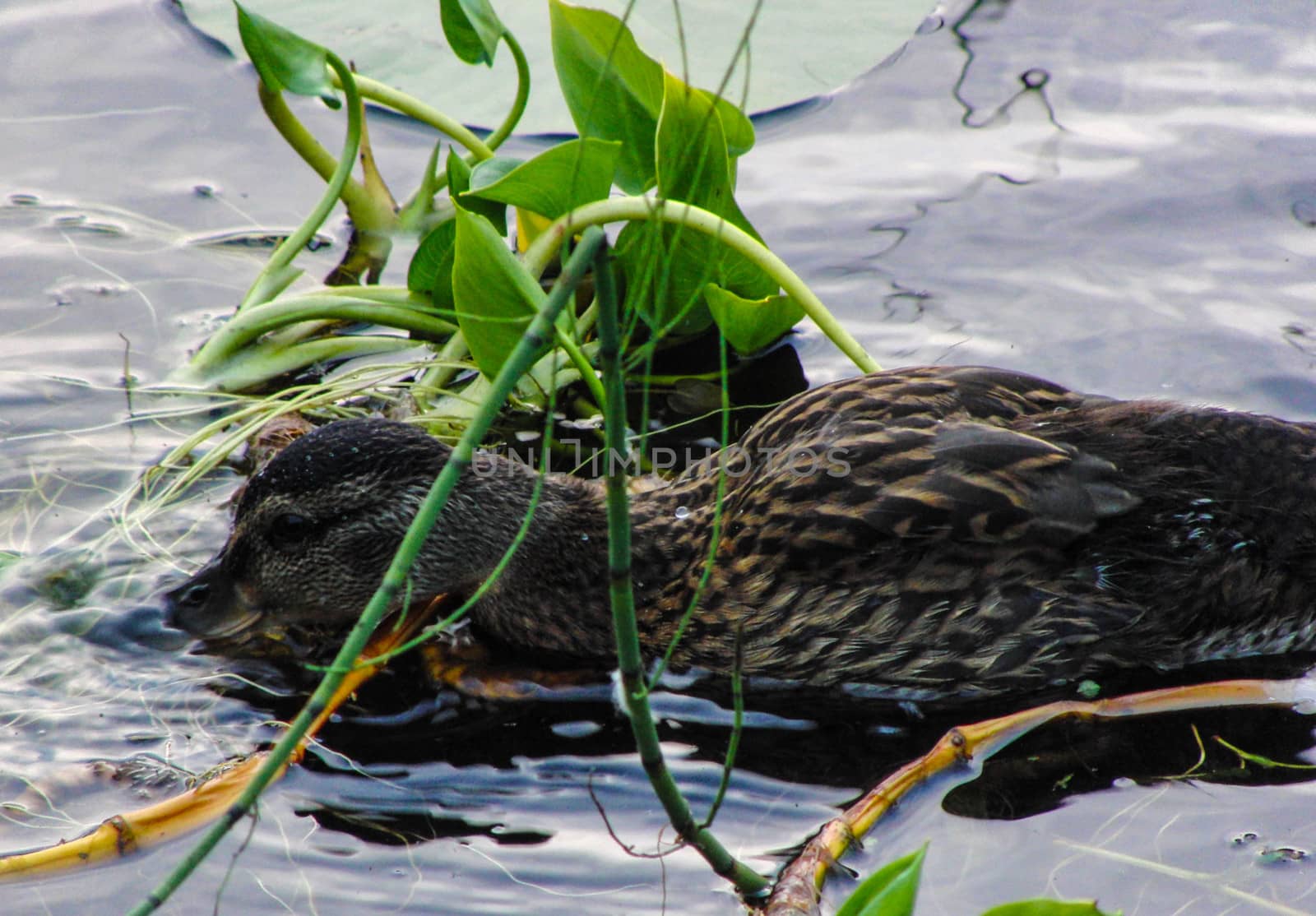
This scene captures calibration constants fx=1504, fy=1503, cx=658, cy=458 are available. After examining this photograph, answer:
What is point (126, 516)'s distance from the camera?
624 cm

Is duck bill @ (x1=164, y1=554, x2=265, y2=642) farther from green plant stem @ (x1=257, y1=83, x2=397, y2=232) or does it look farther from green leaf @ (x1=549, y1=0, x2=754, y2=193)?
green leaf @ (x1=549, y1=0, x2=754, y2=193)

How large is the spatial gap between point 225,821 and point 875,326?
5.23m

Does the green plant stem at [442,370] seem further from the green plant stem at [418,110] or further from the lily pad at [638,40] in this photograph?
the lily pad at [638,40]

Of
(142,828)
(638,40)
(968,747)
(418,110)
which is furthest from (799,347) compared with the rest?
(142,828)

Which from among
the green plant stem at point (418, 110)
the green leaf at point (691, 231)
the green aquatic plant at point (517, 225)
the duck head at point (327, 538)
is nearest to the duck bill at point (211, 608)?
the duck head at point (327, 538)

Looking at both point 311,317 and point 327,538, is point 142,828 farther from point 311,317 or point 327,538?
point 311,317

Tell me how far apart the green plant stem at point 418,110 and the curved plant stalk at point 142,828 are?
3144mm

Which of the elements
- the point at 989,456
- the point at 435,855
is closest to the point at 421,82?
the point at 989,456

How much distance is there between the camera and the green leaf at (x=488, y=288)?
527cm

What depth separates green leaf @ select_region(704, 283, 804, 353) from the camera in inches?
252

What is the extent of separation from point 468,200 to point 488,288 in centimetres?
124

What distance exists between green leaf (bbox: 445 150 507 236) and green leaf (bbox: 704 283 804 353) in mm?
978

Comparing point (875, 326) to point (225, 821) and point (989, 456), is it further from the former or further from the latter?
point (225, 821)

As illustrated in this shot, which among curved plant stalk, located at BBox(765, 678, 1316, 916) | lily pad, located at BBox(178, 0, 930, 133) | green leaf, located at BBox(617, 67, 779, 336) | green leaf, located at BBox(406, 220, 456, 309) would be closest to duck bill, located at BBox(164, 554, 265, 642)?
green leaf, located at BBox(406, 220, 456, 309)
